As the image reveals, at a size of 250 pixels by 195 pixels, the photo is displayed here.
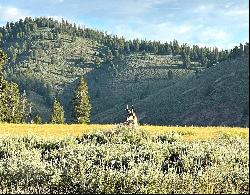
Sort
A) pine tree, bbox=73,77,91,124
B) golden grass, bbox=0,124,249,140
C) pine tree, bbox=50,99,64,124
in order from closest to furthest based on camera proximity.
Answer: golden grass, bbox=0,124,249,140 → pine tree, bbox=73,77,91,124 → pine tree, bbox=50,99,64,124

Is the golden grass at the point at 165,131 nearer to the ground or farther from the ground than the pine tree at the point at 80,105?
nearer to the ground

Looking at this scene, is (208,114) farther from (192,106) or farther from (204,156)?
(204,156)

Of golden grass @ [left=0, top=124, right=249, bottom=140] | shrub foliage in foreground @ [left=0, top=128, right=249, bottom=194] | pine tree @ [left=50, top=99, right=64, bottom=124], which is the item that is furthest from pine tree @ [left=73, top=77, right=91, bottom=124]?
shrub foliage in foreground @ [left=0, top=128, right=249, bottom=194]

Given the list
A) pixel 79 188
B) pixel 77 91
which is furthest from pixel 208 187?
Result: pixel 77 91

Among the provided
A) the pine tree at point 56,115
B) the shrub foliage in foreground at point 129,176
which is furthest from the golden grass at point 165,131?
the pine tree at point 56,115

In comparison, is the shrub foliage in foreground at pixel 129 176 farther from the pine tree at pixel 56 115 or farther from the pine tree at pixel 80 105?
the pine tree at pixel 56 115

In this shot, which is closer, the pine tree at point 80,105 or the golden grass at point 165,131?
the golden grass at point 165,131

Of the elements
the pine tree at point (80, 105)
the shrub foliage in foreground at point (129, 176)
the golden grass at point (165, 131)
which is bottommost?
the shrub foliage in foreground at point (129, 176)

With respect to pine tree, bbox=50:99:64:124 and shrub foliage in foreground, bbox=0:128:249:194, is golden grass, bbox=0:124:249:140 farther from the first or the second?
pine tree, bbox=50:99:64:124

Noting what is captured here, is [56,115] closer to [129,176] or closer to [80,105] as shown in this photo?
[80,105]

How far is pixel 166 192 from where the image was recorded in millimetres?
11852

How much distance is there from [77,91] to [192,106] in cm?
11133

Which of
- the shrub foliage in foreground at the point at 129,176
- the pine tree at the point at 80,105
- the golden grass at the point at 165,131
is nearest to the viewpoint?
the shrub foliage in foreground at the point at 129,176

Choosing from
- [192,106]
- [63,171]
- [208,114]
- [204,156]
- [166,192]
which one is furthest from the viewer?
[192,106]
